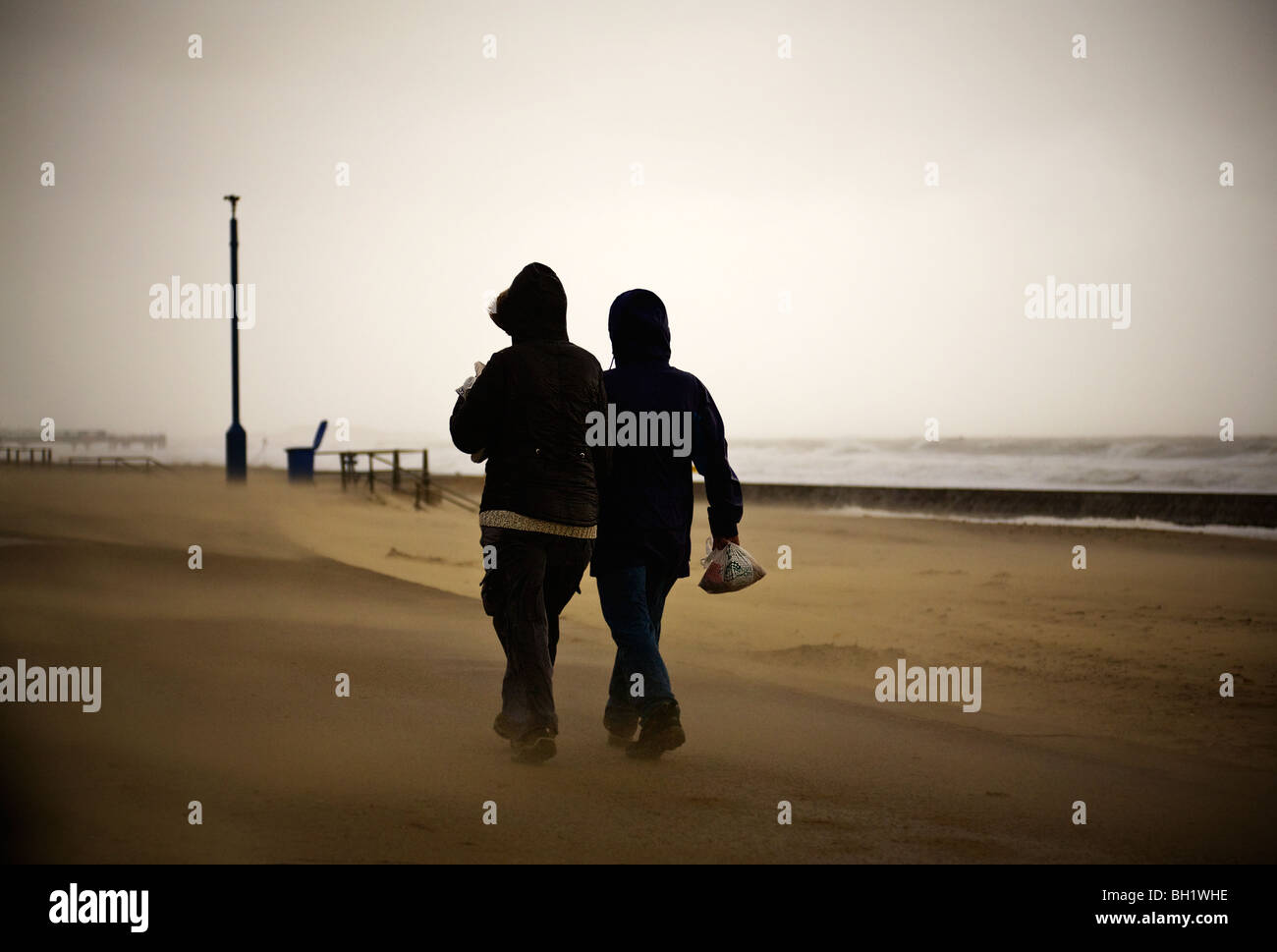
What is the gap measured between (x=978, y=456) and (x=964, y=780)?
44.0 m

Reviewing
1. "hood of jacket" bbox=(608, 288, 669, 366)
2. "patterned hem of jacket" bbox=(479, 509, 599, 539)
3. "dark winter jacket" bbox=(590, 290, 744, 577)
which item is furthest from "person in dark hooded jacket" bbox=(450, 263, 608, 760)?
"hood of jacket" bbox=(608, 288, 669, 366)

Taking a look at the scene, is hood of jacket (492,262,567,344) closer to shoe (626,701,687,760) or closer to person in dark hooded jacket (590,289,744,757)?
person in dark hooded jacket (590,289,744,757)

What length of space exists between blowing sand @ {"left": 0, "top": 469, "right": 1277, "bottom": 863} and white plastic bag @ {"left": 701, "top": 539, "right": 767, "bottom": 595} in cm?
79

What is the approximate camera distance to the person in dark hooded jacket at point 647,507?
5109 mm

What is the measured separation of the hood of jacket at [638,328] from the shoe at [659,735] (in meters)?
1.66

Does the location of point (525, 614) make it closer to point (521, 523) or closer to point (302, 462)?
point (521, 523)

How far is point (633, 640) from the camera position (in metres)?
5.10

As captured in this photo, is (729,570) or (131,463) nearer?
(729,570)

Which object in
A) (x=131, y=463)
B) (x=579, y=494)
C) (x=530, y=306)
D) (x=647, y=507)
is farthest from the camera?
(x=131, y=463)

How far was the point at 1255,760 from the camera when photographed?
18.5 feet

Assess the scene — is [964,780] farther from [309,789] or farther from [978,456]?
[978,456]

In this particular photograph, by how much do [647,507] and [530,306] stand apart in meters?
1.07

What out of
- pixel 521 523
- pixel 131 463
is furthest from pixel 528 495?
pixel 131 463

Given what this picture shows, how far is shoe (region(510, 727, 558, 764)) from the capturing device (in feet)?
16.0
